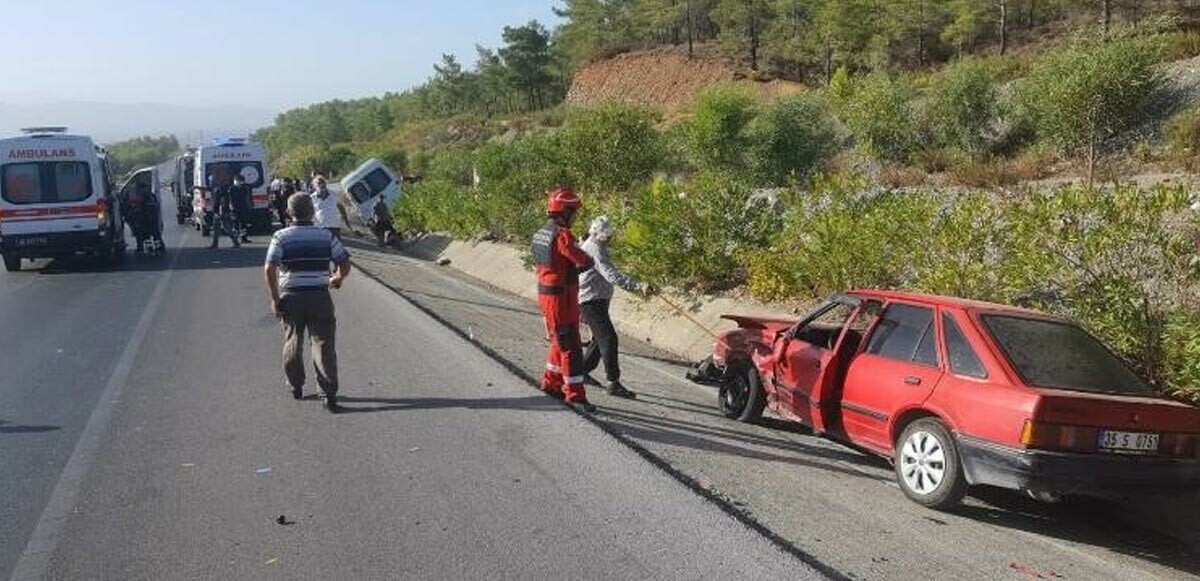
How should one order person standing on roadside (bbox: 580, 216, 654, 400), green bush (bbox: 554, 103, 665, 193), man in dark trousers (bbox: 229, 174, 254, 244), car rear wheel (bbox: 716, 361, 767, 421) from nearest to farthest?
car rear wheel (bbox: 716, 361, 767, 421)
person standing on roadside (bbox: 580, 216, 654, 400)
green bush (bbox: 554, 103, 665, 193)
man in dark trousers (bbox: 229, 174, 254, 244)

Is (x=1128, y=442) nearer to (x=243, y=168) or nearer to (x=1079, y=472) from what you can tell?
(x=1079, y=472)

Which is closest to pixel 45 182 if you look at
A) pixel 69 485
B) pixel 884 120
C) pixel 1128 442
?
pixel 69 485

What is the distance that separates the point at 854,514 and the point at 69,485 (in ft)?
15.1

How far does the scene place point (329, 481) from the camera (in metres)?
6.09

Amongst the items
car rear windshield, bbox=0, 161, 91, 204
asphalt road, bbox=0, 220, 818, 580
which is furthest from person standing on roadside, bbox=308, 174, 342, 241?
asphalt road, bbox=0, 220, 818, 580

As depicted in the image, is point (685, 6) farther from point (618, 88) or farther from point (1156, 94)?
point (1156, 94)

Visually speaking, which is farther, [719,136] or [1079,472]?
[719,136]

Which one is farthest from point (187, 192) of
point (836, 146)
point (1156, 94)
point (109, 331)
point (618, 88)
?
point (618, 88)

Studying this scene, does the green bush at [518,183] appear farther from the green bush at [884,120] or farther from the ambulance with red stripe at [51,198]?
the green bush at [884,120]

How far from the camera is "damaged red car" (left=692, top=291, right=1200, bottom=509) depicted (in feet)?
18.7

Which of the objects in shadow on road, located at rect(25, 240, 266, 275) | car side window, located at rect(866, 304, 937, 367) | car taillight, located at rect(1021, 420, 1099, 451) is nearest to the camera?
car taillight, located at rect(1021, 420, 1099, 451)

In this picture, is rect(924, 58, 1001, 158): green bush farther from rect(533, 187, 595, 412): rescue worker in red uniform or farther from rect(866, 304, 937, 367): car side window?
rect(866, 304, 937, 367): car side window

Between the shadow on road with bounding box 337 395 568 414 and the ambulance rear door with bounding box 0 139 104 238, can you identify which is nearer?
the shadow on road with bounding box 337 395 568 414

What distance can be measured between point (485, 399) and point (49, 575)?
3959 mm
